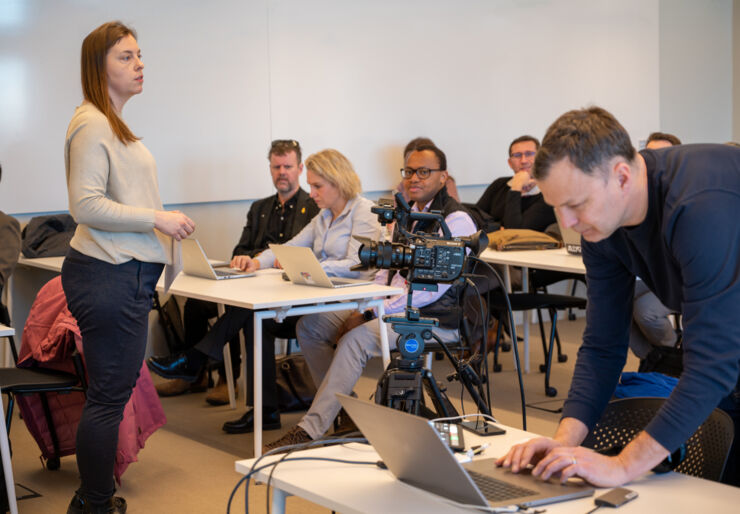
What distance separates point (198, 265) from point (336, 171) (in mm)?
780

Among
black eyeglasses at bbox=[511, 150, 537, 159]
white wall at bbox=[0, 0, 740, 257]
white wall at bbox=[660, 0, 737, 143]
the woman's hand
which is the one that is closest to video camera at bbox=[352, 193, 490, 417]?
the woman's hand

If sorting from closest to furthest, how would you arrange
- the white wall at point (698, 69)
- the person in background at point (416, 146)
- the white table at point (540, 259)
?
the white table at point (540, 259)
the person in background at point (416, 146)
the white wall at point (698, 69)

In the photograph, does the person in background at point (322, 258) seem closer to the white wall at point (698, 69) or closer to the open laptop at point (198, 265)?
the open laptop at point (198, 265)

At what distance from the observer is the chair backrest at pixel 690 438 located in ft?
5.23

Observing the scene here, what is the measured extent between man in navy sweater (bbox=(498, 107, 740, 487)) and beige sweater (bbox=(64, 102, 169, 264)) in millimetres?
1499

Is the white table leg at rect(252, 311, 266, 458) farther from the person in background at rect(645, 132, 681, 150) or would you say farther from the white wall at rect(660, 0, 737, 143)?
the white wall at rect(660, 0, 737, 143)

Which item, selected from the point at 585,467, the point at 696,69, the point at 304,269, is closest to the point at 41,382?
the point at 304,269

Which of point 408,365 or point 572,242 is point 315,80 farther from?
point 408,365

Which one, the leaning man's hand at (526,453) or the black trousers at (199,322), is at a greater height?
the leaning man's hand at (526,453)

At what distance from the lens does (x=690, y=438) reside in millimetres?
1655

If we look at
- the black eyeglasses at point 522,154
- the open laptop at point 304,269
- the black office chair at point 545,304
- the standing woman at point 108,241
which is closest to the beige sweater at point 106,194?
the standing woman at point 108,241

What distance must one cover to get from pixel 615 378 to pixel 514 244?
300 cm

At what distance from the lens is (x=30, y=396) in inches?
130

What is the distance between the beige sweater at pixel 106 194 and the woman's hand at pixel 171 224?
21 mm
